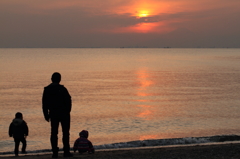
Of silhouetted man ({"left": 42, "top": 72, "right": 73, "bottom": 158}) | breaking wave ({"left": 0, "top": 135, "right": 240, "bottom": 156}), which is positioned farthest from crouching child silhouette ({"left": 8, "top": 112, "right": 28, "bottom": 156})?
breaking wave ({"left": 0, "top": 135, "right": 240, "bottom": 156})

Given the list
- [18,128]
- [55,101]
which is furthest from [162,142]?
[55,101]

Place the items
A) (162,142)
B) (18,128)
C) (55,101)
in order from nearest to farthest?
(55,101)
(18,128)
(162,142)

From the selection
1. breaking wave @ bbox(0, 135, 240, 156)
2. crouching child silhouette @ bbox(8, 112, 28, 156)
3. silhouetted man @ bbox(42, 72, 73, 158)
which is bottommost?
breaking wave @ bbox(0, 135, 240, 156)

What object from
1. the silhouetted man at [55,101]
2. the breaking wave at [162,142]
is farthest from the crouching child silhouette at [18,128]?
the breaking wave at [162,142]

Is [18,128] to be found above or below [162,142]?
above

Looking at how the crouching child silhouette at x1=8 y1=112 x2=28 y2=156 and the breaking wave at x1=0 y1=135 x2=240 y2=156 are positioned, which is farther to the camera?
the breaking wave at x1=0 y1=135 x2=240 y2=156

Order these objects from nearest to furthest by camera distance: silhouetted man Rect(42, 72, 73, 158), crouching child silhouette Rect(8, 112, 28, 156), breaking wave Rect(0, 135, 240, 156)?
silhouetted man Rect(42, 72, 73, 158) → crouching child silhouette Rect(8, 112, 28, 156) → breaking wave Rect(0, 135, 240, 156)

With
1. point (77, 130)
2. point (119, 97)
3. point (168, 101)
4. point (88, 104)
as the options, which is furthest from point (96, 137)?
point (119, 97)

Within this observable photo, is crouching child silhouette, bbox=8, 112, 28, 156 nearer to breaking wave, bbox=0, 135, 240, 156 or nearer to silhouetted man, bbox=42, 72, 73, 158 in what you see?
silhouetted man, bbox=42, 72, 73, 158

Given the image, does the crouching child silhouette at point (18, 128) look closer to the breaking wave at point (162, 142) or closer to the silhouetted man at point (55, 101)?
the silhouetted man at point (55, 101)

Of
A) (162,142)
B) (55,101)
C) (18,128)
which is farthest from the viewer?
(162,142)

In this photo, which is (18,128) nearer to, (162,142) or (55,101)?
(55,101)

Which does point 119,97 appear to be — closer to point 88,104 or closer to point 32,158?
point 88,104

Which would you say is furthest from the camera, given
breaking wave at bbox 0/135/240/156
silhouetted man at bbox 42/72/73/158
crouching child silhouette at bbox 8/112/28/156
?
breaking wave at bbox 0/135/240/156
